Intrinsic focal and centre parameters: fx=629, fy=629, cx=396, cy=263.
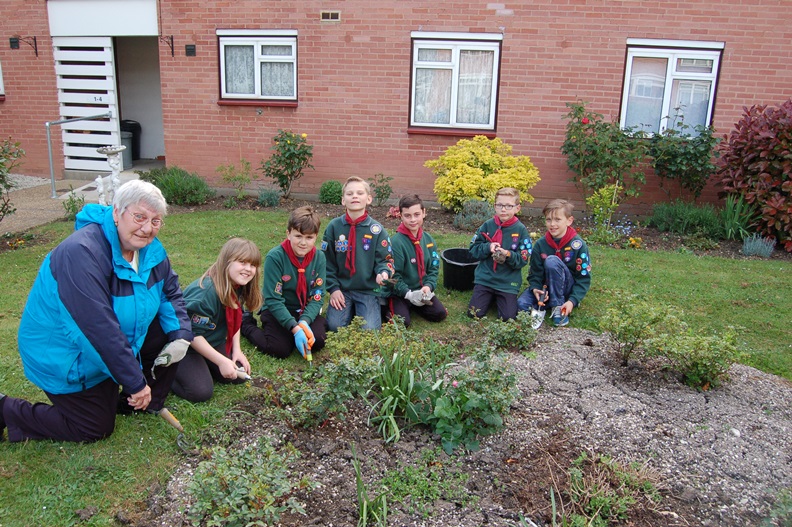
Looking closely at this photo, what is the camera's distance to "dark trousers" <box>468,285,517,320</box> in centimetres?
570


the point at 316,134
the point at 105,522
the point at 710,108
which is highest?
the point at 710,108

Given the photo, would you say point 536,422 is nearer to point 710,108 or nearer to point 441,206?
point 441,206

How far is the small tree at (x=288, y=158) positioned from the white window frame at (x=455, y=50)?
194 cm

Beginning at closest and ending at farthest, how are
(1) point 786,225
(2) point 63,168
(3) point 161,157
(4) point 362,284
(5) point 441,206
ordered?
(4) point 362,284 → (1) point 786,225 → (5) point 441,206 → (2) point 63,168 → (3) point 161,157

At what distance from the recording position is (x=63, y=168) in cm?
1253

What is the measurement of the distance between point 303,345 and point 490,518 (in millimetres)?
2098

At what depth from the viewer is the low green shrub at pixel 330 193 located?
10250 mm

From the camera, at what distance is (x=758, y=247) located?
8.15 meters

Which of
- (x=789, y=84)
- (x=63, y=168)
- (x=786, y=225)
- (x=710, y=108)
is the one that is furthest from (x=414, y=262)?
(x=63, y=168)

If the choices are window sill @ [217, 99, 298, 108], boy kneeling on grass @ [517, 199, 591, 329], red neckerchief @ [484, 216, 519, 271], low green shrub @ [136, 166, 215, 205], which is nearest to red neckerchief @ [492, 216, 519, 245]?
red neckerchief @ [484, 216, 519, 271]

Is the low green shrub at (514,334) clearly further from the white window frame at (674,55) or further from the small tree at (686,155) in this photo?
the white window frame at (674,55)

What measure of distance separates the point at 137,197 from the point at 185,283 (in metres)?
3.10

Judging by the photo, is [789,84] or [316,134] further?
[316,134]

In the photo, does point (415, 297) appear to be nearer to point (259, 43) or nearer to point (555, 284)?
point (555, 284)
